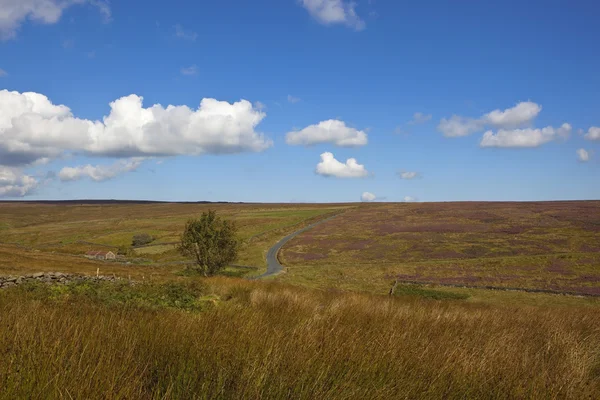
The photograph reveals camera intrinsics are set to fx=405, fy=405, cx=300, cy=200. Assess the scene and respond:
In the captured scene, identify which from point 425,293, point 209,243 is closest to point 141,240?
point 209,243

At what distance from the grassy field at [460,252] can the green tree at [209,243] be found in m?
8.24

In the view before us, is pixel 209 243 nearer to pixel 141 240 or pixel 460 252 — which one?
pixel 460 252

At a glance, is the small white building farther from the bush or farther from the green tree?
the green tree

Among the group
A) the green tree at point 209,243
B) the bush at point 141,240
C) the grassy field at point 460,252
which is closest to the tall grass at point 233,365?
the grassy field at point 460,252

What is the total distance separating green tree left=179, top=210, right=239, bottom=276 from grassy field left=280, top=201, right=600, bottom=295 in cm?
824

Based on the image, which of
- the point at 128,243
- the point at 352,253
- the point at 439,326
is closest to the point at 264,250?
the point at 352,253

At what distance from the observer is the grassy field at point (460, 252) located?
47.9 metres

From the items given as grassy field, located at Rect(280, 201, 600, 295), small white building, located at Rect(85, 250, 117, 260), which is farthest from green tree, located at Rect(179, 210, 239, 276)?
small white building, located at Rect(85, 250, 117, 260)

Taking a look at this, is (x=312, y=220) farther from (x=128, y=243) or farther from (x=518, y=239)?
(x=518, y=239)

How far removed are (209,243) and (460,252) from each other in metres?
40.8

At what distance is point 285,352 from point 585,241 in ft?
A: 258

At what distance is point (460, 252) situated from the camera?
212ft

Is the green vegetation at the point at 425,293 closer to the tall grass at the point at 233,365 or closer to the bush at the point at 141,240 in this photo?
the tall grass at the point at 233,365

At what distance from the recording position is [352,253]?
68.9 m
